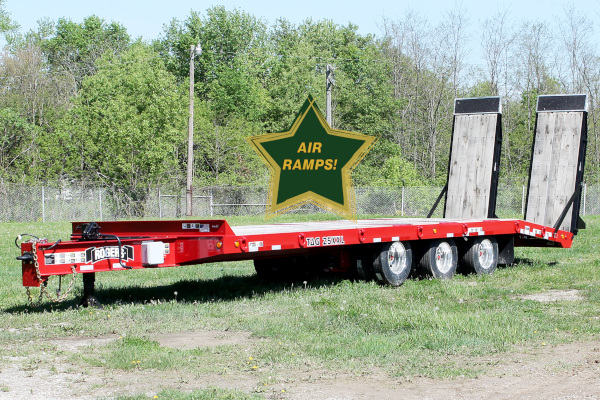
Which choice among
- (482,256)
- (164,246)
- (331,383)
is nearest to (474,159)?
(482,256)

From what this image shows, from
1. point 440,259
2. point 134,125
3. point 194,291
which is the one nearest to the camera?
point 194,291

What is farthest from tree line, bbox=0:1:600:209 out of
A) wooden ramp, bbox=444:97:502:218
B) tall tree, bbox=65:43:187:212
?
wooden ramp, bbox=444:97:502:218

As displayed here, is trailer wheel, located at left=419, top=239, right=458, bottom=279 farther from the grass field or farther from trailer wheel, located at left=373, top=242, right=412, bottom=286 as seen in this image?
trailer wheel, located at left=373, top=242, right=412, bottom=286

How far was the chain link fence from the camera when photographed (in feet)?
116

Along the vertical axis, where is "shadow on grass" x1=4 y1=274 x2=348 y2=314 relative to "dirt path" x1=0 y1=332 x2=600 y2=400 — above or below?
below

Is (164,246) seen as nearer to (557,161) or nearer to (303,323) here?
(303,323)

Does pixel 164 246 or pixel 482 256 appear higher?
pixel 164 246

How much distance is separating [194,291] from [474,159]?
27.0 feet

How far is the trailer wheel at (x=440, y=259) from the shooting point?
470 inches

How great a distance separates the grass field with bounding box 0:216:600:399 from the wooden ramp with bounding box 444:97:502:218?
3.87 metres

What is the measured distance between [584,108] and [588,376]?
35.4 feet

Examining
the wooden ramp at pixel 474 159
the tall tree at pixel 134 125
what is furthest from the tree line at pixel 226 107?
the wooden ramp at pixel 474 159

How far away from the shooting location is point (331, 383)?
6.02 metres

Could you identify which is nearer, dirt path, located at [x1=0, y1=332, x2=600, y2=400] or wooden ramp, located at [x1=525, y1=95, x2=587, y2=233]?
dirt path, located at [x1=0, y1=332, x2=600, y2=400]
